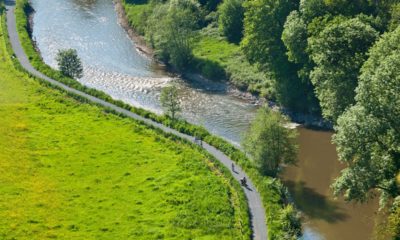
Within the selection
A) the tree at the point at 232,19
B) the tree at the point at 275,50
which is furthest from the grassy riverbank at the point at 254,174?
the tree at the point at 232,19

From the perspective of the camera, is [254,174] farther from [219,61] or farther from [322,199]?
[219,61]

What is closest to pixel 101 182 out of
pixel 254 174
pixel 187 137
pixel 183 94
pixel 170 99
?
pixel 187 137

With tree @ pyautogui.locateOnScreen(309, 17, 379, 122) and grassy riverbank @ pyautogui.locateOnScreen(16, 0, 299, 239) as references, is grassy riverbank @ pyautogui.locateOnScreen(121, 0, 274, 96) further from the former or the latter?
tree @ pyautogui.locateOnScreen(309, 17, 379, 122)

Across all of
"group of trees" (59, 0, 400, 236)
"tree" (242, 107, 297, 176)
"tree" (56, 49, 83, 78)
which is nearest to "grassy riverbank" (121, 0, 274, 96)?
"group of trees" (59, 0, 400, 236)

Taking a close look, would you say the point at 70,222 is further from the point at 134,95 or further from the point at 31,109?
the point at 134,95

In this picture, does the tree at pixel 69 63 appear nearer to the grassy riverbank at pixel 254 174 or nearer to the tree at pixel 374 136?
the grassy riverbank at pixel 254 174
